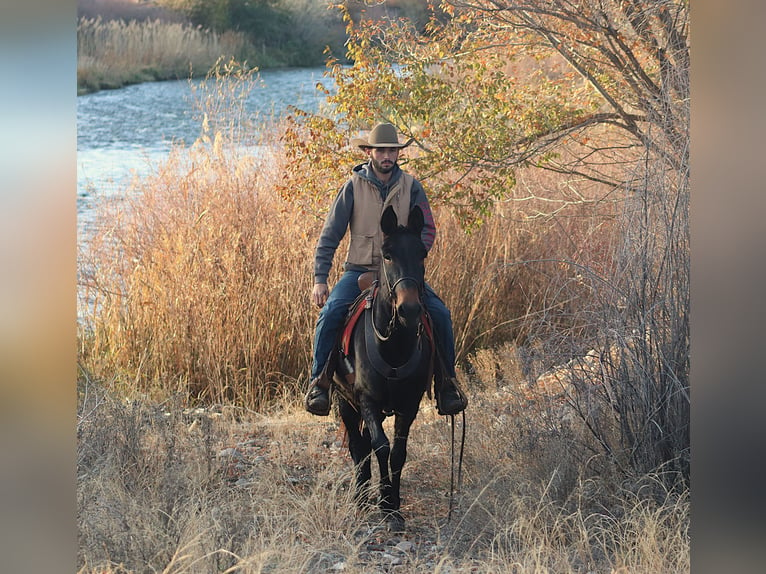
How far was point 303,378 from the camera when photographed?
866 centimetres

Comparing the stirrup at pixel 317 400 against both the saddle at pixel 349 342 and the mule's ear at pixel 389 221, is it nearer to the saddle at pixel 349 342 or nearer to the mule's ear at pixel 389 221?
the saddle at pixel 349 342

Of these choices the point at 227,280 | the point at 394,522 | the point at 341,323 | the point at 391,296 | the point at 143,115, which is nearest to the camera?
the point at 391,296

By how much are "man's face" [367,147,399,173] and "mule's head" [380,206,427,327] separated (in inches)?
27.0

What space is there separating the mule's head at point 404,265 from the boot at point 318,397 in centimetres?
89

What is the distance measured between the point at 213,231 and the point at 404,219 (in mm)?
3731

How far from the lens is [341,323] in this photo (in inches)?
215

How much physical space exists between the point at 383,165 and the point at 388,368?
1.23 meters

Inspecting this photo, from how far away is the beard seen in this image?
539 cm

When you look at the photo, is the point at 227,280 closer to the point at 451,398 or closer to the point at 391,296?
the point at 451,398

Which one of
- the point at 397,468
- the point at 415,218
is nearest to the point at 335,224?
the point at 415,218
